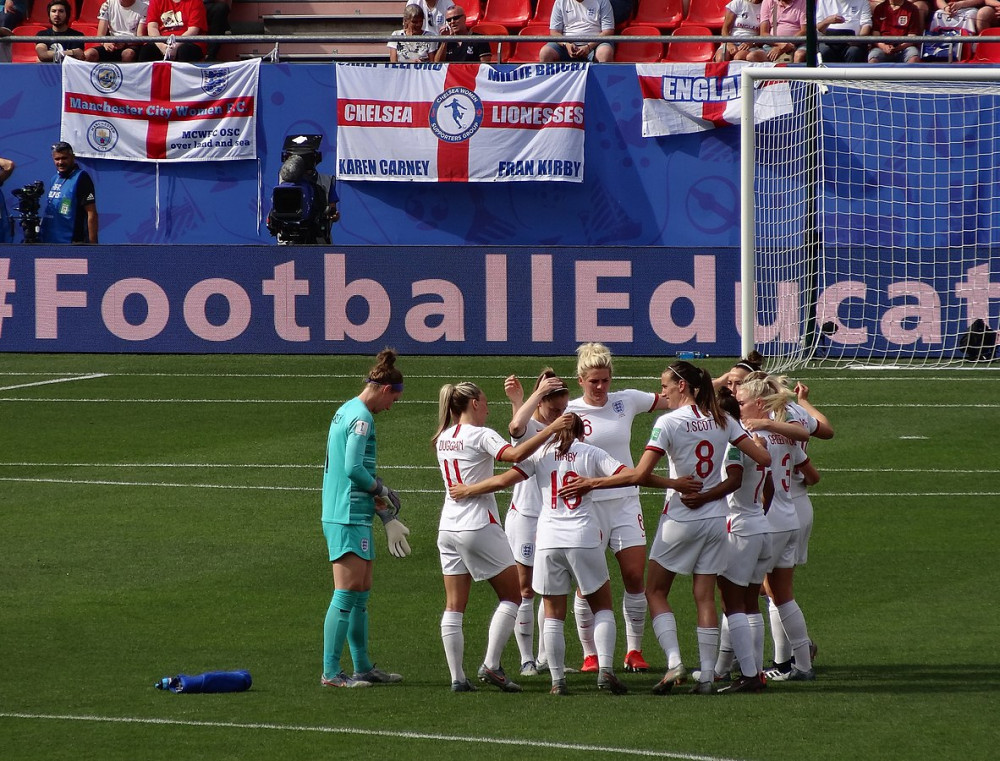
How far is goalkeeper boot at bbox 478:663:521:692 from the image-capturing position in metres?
8.95

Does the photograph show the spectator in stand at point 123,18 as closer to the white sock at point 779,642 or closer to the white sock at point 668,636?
the white sock at point 779,642

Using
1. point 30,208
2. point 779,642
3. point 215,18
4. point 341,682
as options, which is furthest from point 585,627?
point 215,18

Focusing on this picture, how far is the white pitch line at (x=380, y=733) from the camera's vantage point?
25.0ft

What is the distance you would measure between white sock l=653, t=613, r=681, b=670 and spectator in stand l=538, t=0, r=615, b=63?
17.8 meters

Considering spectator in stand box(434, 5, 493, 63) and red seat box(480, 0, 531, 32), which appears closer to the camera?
spectator in stand box(434, 5, 493, 63)

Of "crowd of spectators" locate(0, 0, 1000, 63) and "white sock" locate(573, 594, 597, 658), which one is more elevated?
"crowd of spectators" locate(0, 0, 1000, 63)

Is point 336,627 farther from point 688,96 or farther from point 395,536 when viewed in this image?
point 688,96

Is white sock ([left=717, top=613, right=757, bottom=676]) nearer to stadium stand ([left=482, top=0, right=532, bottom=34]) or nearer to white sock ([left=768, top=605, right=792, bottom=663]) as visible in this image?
white sock ([left=768, top=605, right=792, bottom=663])

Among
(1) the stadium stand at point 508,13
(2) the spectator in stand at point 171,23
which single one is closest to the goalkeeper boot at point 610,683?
(2) the spectator in stand at point 171,23

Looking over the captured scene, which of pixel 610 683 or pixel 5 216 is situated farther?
pixel 5 216

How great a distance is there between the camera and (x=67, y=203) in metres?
23.8

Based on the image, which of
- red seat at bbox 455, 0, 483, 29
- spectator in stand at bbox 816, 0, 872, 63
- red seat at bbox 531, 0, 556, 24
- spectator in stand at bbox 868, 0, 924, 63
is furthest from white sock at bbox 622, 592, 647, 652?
red seat at bbox 455, 0, 483, 29

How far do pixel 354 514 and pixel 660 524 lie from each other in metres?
1.81

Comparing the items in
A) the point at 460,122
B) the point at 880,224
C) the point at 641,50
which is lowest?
the point at 880,224
